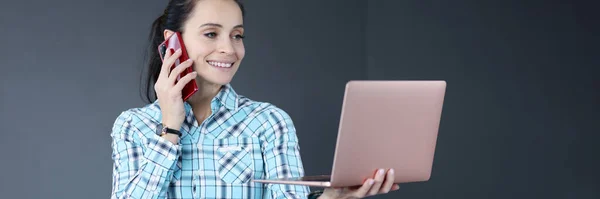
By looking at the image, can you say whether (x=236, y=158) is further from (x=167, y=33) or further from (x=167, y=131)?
(x=167, y=33)

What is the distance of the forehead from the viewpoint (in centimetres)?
222

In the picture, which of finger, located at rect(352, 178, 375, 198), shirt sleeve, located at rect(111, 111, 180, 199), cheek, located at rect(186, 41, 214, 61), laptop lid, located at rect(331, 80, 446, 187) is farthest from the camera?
cheek, located at rect(186, 41, 214, 61)

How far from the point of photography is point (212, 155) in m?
2.20

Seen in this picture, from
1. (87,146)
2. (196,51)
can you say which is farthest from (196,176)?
(87,146)

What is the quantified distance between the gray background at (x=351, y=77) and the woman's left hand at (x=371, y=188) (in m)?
1.45

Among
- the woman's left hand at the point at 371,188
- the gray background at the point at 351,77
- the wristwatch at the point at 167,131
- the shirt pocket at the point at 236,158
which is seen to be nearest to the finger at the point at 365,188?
the woman's left hand at the point at 371,188

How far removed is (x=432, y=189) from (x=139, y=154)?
1.90 meters

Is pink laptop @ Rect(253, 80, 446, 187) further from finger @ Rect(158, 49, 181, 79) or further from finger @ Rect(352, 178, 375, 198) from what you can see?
finger @ Rect(158, 49, 181, 79)

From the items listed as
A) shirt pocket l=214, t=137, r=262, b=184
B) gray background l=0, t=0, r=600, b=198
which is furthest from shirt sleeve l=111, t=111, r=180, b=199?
gray background l=0, t=0, r=600, b=198

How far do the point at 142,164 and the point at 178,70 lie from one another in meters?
0.27

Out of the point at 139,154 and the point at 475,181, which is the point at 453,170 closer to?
the point at 475,181

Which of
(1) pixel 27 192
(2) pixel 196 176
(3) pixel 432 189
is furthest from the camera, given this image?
(3) pixel 432 189

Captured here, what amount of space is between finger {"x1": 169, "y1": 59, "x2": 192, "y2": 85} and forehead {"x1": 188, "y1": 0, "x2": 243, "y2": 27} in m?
0.13

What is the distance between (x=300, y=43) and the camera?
3.56 m
